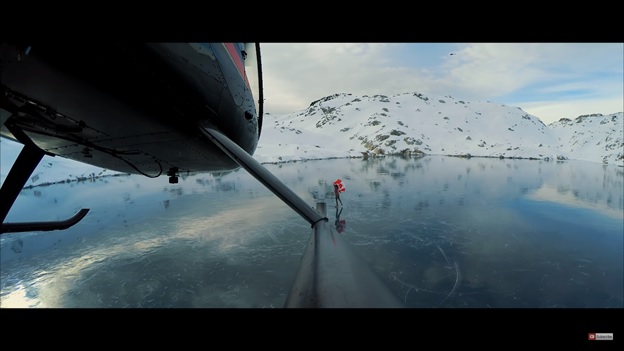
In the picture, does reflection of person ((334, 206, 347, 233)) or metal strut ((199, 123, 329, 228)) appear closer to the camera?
metal strut ((199, 123, 329, 228))

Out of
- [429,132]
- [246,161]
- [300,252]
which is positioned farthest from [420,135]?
[246,161]

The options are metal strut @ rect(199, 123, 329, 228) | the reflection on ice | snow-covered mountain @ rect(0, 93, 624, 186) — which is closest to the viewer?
metal strut @ rect(199, 123, 329, 228)

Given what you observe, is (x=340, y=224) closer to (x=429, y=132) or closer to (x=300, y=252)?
(x=300, y=252)

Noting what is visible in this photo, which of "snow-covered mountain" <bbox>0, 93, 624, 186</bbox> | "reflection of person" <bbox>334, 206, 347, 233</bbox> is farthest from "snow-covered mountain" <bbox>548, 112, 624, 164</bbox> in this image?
"reflection of person" <bbox>334, 206, 347, 233</bbox>

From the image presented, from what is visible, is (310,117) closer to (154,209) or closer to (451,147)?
(451,147)

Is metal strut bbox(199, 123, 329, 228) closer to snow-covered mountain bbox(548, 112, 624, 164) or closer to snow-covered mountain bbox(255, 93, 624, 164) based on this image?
snow-covered mountain bbox(255, 93, 624, 164)

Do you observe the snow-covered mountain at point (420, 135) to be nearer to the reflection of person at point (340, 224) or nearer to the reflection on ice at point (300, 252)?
the reflection on ice at point (300, 252)

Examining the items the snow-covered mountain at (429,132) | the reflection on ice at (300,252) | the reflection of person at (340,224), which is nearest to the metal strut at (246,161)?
the reflection on ice at (300,252)

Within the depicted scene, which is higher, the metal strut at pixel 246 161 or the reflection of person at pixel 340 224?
the metal strut at pixel 246 161
